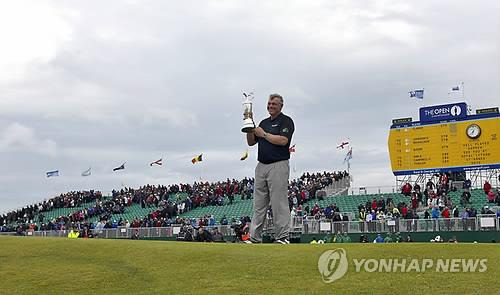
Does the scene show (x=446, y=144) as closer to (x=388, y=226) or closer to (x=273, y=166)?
(x=388, y=226)

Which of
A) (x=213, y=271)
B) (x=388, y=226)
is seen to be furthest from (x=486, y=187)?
(x=213, y=271)

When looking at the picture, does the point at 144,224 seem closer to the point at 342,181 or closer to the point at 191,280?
the point at 342,181

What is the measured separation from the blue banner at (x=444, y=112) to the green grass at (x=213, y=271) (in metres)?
28.4

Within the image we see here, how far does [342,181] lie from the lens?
149 feet

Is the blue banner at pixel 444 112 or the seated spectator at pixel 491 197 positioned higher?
the blue banner at pixel 444 112

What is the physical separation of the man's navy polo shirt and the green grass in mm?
2077

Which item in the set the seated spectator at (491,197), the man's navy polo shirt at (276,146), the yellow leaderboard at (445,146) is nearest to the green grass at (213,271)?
the man's navy polo shirt at (276,146)

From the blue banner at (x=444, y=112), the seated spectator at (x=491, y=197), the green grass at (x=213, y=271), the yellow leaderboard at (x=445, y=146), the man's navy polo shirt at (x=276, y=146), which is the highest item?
the blue banner at (x=444, y=112)

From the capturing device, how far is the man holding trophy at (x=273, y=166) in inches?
400

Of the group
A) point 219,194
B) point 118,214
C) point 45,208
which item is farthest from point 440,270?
point 45,208

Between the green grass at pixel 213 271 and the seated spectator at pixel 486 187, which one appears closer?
the green grass at pixel 213 271

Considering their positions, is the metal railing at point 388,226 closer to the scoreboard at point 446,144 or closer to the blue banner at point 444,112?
the scoreboard at point 446,144

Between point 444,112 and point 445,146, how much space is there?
77.8 inches

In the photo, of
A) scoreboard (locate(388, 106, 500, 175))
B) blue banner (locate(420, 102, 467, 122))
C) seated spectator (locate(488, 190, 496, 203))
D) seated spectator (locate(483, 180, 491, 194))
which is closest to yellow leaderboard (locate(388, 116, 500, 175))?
scoreboard (locate(388, 106, 500, 175))
